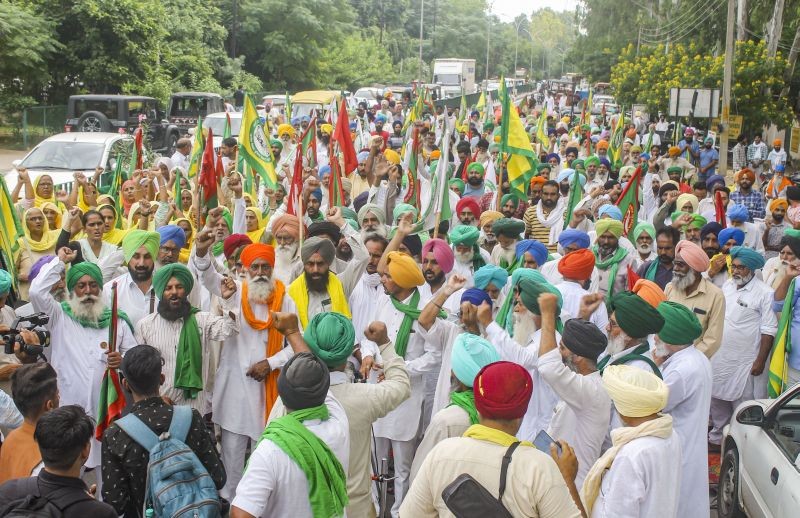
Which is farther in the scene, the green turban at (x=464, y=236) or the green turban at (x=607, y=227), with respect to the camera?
the green turban at (x=607, y=227)

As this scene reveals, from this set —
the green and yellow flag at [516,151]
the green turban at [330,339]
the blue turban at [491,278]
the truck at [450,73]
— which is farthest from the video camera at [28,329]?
the truck at [450,73]

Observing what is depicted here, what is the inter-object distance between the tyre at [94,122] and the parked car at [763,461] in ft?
60.2

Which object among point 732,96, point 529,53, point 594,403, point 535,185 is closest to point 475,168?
point 535,185

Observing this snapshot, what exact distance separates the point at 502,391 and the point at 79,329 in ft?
9.91

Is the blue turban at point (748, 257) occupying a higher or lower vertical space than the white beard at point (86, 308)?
higher

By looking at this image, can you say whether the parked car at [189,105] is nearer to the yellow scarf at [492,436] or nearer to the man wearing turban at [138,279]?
the man wearing turban at [138,279]

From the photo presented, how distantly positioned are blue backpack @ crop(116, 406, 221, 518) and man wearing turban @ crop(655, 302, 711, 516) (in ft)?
7.44

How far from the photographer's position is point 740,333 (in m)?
6.85

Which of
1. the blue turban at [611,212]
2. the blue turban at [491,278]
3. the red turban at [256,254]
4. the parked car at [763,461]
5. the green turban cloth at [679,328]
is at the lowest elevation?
the parked car at [763,461]

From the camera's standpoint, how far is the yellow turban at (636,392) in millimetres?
3490

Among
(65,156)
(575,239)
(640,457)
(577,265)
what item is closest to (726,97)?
(65,156)

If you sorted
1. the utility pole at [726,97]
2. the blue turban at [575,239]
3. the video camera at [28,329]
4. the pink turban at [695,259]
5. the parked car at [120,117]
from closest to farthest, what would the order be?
the video camera at [28,329] → the pink turban at [695,259] → the blue turban at [575,239] → the utility pole at [726,97] → the parked car at [120,117]

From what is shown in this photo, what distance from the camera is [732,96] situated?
20.5 m

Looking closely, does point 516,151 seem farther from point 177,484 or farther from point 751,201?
point 177,484
